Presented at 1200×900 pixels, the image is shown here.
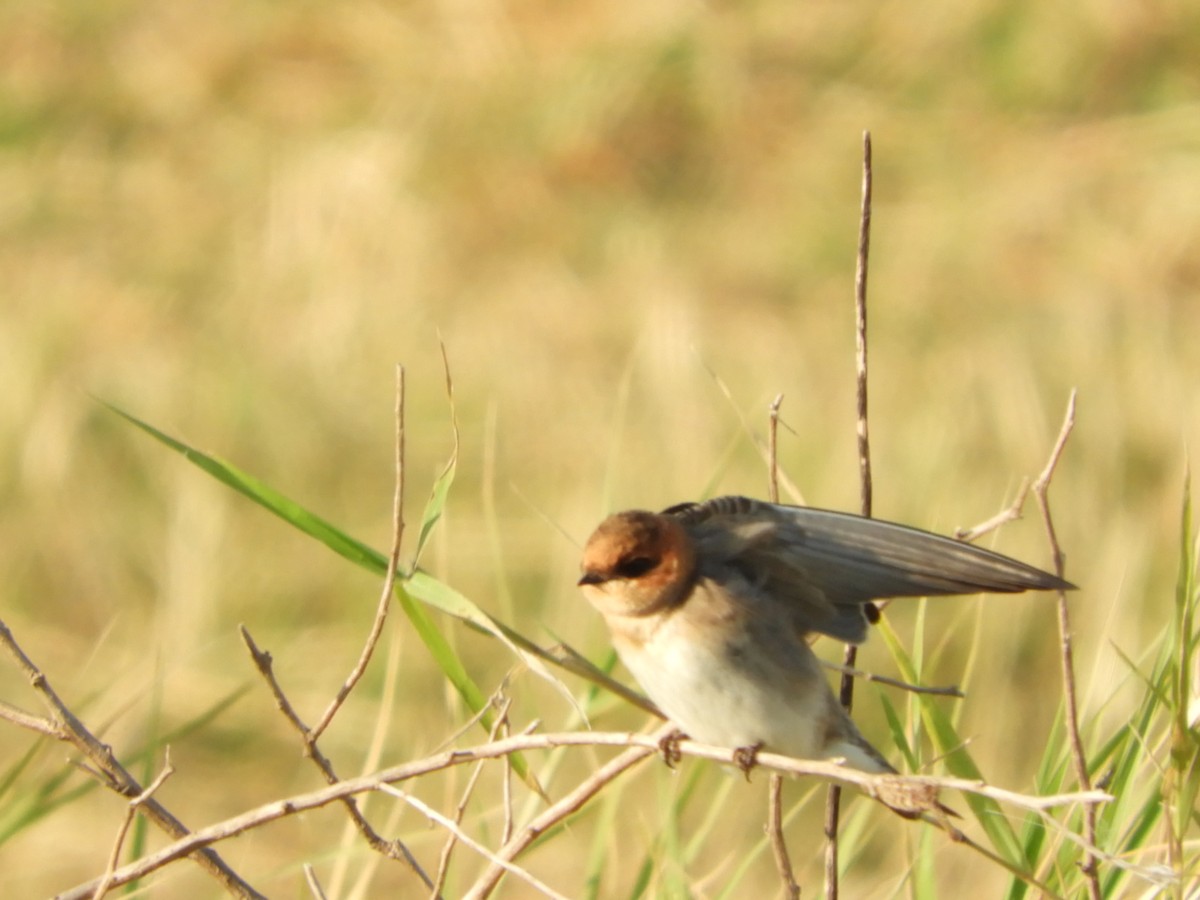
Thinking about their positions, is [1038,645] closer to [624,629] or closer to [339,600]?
[339,600]

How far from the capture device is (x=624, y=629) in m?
2.31

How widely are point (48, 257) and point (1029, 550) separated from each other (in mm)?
3553

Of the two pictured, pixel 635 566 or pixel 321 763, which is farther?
pixel 635 566

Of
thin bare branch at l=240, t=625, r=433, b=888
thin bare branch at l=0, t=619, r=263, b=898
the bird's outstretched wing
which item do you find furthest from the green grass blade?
thin bare branch at l=0, t=619, r=263, b=898

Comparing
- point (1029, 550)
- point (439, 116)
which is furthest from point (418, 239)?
point (1029, 550)

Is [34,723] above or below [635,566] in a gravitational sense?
below

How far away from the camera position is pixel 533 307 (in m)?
6.63

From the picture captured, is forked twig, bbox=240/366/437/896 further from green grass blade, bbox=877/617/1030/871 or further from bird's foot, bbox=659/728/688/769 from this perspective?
green grass blade, bbox=877/617/1030/871

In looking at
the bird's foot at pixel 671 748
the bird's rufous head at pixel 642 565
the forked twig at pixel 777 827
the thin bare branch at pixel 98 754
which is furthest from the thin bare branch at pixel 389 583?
the bird's rufous head at pixel 642 565

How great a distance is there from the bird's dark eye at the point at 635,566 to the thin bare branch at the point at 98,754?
704 millimetres

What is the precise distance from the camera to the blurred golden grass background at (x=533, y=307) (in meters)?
5.45

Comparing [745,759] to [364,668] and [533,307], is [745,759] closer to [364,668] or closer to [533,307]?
[364,668]

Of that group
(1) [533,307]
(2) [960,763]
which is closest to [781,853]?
(2) [960,763]

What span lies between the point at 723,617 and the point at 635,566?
11 centimetres
